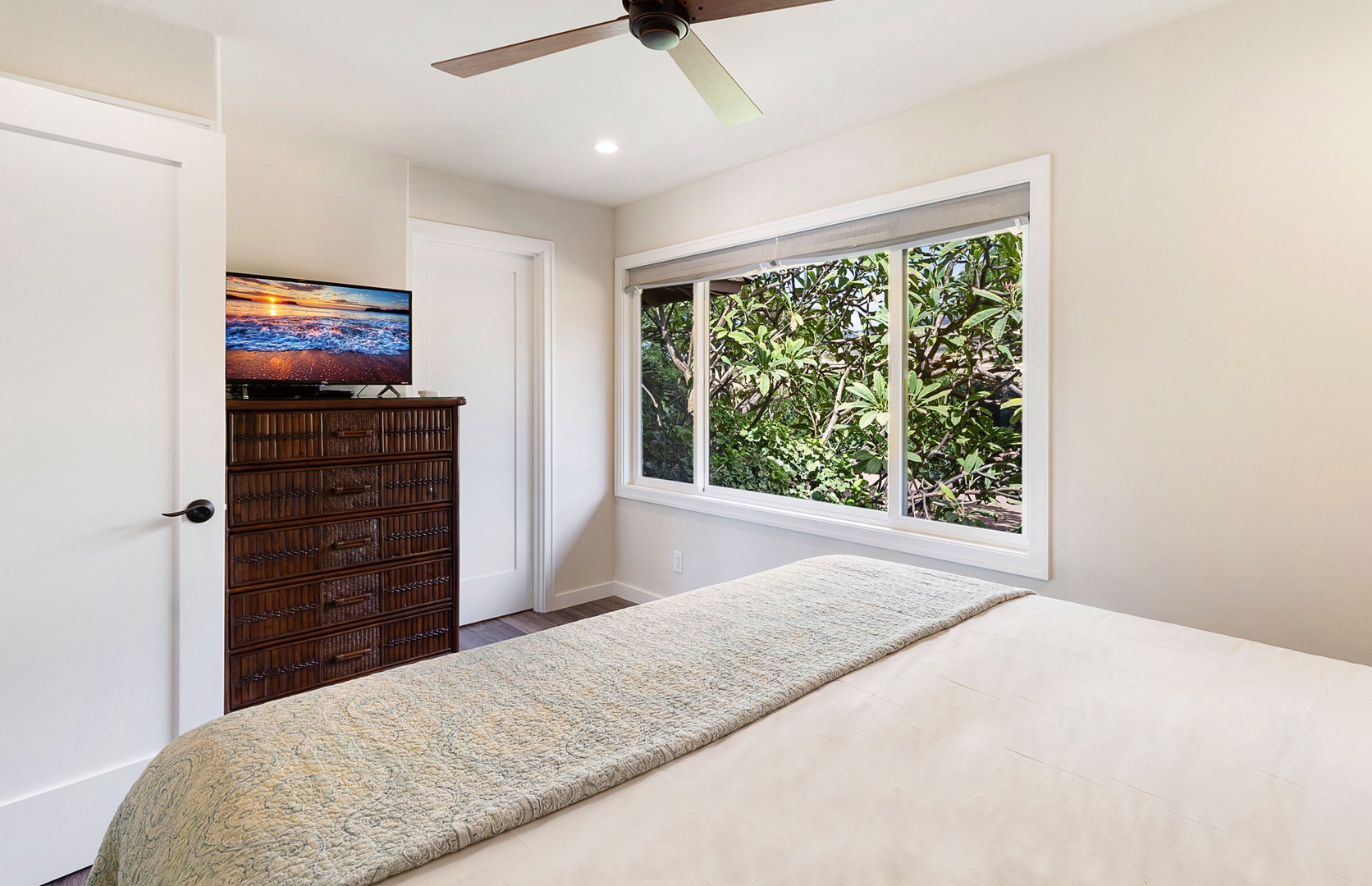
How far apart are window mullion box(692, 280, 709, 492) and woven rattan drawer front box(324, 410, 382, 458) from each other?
1.73 meters

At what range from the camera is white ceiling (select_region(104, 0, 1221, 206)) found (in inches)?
81.0

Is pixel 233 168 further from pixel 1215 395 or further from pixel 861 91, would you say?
pixel 1215 395

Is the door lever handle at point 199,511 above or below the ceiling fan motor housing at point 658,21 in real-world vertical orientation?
below

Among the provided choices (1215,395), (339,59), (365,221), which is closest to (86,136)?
(339,59)

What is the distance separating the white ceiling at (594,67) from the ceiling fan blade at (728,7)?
424 mm

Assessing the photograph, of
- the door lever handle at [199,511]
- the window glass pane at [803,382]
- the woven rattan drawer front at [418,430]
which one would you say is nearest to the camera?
the door lever handle at [199,511]

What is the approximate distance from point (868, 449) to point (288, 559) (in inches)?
95.2

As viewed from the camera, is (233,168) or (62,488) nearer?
(62,488)

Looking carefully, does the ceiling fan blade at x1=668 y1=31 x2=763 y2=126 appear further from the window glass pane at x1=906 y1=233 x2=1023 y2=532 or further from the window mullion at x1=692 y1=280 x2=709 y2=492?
the window mullion at x1=692 y1=280 x2=709 y2=492

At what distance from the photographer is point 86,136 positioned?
1.85 metres

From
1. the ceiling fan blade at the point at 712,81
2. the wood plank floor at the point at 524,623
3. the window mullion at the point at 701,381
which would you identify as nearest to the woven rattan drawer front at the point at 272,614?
the wood plank floor at the point at 524,623

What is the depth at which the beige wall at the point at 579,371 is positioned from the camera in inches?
156

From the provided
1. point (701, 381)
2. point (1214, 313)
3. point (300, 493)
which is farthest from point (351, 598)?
point (1214, 313)

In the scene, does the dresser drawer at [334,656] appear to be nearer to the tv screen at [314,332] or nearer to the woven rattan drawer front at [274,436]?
the woven rattan drawer front at [274,436]
